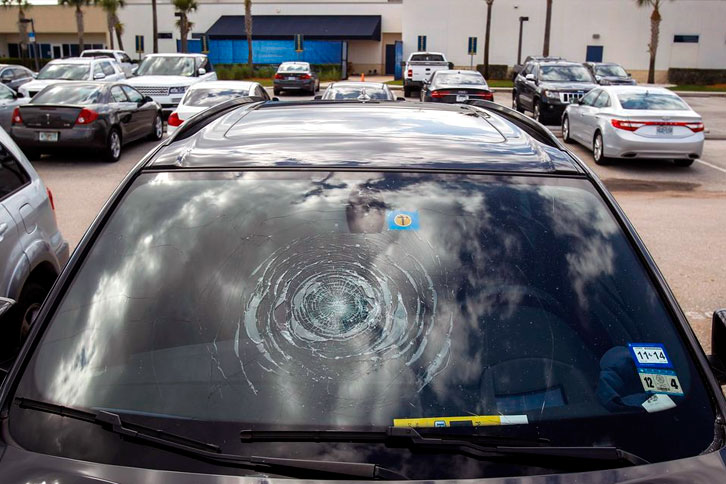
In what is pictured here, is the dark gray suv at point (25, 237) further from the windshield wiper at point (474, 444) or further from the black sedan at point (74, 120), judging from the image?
the black sedan at point (74, 120)

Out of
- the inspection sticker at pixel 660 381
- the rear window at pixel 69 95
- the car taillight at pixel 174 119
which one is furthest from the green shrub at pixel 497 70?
the inspection sticker at pixel 660 381

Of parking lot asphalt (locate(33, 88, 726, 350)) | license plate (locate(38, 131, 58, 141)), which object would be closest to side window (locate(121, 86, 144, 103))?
parking lot asphalt (locate(33, 88, 726, 350))

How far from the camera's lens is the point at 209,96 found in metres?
16.5

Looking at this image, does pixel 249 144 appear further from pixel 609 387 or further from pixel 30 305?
pixel 30 305

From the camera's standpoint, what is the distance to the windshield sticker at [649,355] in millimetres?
2156

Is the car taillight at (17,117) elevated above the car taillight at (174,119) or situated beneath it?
elevated above

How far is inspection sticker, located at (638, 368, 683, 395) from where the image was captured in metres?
2.09

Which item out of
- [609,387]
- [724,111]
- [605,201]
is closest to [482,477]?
[609,387]

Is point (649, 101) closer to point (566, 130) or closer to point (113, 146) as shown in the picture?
point (566, 130)

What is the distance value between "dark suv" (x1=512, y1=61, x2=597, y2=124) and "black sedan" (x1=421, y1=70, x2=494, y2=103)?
1.49 meters

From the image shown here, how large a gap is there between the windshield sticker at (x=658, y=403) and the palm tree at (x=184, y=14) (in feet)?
168

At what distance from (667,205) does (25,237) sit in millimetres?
9493

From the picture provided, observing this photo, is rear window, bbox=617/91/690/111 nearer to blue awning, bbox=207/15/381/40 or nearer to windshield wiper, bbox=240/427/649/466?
windshield wiper, bbox=240/427/649/466

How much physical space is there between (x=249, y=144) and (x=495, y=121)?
1.19m
